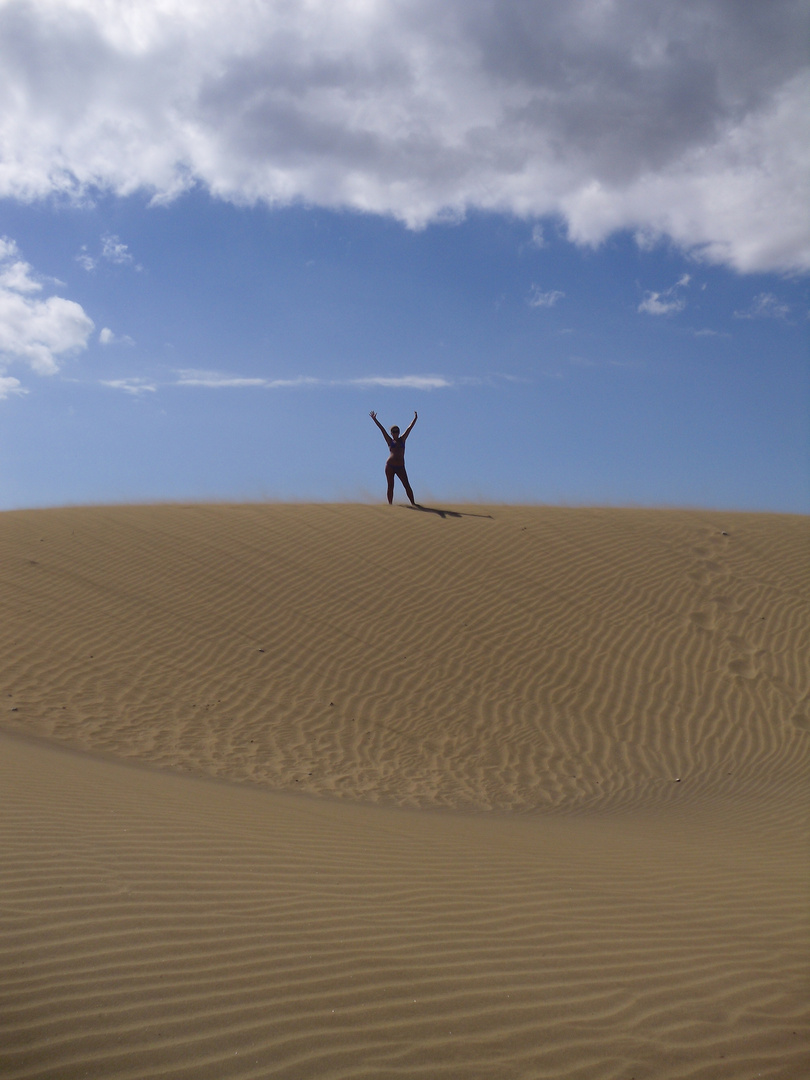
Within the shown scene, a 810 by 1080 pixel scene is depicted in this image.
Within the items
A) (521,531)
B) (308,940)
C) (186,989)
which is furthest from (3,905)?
(521,531)

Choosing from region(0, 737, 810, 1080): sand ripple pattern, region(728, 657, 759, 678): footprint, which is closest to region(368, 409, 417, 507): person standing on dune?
region(728, 657, 759, 678): footprint

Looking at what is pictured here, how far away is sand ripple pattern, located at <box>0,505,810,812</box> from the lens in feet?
29.0

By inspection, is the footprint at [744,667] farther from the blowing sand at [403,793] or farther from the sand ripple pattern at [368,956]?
the sand ripple pattern at [368,956]

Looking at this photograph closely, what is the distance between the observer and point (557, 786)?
8.52 m

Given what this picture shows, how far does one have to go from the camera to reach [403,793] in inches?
313

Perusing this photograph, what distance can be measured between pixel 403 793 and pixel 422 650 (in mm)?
3688

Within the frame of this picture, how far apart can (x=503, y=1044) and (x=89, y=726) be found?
7100mm

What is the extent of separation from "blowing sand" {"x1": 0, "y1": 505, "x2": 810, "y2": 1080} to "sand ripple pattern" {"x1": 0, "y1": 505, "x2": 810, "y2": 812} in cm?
6

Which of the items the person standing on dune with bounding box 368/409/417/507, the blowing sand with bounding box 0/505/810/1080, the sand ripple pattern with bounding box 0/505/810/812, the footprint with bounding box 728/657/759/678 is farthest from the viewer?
the person standing on dune with bounding box 368/409/417/507

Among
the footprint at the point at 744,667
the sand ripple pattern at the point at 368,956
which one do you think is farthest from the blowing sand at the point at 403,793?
the footprint at the point at 744,667

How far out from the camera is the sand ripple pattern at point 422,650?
8.84m

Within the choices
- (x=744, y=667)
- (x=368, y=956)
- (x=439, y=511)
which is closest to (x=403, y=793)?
(x=368, y=956)

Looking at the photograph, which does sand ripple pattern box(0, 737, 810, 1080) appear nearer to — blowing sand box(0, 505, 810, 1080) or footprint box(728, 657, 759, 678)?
blowing sand box(0, 505, 810, 1080)

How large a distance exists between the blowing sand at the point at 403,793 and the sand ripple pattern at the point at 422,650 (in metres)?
0.06
